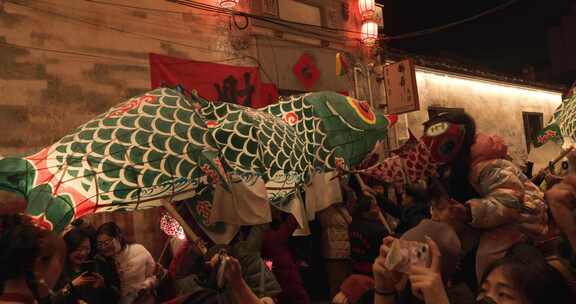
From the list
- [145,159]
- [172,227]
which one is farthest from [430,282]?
[172,227]

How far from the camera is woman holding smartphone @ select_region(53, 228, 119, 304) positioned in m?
4.02

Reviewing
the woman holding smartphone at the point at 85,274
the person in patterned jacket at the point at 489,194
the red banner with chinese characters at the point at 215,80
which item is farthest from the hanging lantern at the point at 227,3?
the person in patterned jacket at the point at 489,194

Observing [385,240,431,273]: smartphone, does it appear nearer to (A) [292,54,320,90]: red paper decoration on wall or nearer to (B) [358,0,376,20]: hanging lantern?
(A) [292,54,320,90]: red paper decoration on wall

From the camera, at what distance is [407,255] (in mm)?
2002

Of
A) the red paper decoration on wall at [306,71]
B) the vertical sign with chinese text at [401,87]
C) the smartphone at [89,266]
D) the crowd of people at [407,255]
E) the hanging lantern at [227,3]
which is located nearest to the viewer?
the crowd of people at [407,255]

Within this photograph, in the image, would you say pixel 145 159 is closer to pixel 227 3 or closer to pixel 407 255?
pixel 407 255

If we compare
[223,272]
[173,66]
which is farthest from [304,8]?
[223,272]

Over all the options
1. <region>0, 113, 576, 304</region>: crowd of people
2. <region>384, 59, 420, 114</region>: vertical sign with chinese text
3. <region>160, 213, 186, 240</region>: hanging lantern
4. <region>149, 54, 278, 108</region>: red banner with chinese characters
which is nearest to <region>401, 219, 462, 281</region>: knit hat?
<region>0, 113, 576, 304</region>: crowd of people

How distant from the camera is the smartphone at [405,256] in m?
1.99

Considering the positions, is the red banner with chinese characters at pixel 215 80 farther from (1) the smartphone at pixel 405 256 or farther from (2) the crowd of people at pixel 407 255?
(1) the smartphone at pixel 405 256

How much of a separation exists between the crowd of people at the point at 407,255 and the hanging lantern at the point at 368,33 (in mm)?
6173

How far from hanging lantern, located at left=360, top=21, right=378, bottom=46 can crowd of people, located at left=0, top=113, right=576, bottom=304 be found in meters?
6.17

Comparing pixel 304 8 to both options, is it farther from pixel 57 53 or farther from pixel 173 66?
pixel 57 53

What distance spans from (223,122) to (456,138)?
5.74ft
